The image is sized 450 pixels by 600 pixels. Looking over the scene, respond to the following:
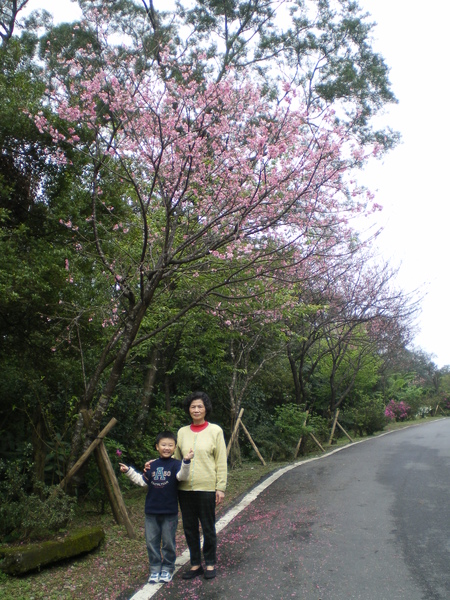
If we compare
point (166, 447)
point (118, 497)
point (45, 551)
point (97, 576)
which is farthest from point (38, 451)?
point (166, 447)

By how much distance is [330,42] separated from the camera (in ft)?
49.9

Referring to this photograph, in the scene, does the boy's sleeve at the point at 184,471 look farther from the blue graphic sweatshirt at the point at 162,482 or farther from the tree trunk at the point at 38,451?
the tree trunk at the point at 38,451

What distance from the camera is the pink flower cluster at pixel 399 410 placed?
3394cm

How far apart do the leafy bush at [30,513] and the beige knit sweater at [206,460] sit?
173 cm

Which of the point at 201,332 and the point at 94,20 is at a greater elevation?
the point at 94,20

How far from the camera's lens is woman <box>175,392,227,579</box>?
448cm

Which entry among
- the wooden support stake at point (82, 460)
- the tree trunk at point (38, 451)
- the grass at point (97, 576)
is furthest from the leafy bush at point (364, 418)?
the wooden support stake at point (82, 460)

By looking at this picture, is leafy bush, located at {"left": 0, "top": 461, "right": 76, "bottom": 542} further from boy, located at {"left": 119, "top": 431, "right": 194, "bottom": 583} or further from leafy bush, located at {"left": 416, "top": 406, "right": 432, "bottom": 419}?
leafy bush, located at {"left": 416, "top": 406, "right": 432, "bottom": 419}

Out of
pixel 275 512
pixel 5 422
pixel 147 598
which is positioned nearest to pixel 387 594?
pixel 147 598

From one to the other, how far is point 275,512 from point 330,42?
45.8ft

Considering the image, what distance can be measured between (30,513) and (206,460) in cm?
214

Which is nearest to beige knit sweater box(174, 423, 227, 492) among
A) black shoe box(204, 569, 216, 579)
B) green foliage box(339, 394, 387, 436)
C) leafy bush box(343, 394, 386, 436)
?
black shoe box(204, 569, 216, 579)

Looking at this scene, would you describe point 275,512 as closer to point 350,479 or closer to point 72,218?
point 350,479

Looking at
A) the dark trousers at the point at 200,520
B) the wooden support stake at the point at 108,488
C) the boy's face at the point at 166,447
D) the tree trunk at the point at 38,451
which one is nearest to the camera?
the dark trousers at the point at 200,520
